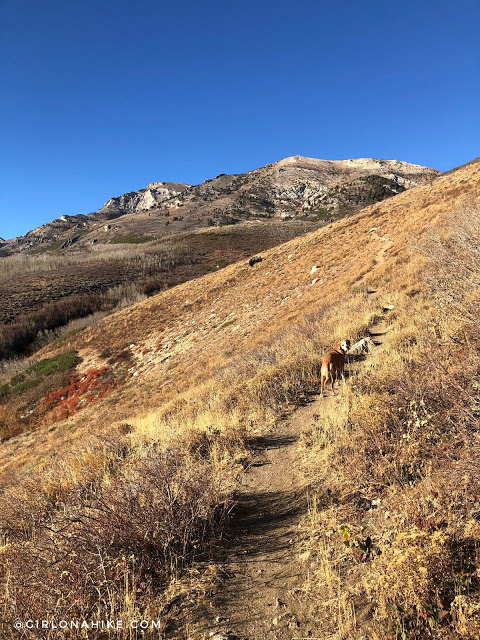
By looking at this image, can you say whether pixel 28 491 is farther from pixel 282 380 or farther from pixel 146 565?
pixel 282 380

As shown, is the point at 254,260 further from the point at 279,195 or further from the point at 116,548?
the point at 279,195

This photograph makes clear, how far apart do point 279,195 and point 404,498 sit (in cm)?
17397

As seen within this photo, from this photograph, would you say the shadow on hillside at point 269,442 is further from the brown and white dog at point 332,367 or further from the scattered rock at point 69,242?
the scattered rock at point 69,242

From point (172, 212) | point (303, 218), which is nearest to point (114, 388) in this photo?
point (303, 218)

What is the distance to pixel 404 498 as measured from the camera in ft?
9.15

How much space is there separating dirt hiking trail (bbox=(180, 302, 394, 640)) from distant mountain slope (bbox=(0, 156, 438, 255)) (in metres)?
113

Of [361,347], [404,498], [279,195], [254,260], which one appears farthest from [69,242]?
[404,498]

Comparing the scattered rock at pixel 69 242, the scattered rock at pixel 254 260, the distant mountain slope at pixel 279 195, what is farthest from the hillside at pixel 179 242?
the scattered rock at pixel 254 260

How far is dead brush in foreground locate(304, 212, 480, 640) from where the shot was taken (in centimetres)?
206

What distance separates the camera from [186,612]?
2529 millimetres

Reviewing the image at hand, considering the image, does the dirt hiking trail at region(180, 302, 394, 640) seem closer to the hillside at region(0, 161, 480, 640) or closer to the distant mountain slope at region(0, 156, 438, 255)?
the hillside at region(0, 161, 480, 640)

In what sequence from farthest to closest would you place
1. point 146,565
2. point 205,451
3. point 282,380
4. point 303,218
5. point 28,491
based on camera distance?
point 303,218 → point 282,380 → point 205,451 → point 28,491 → point 146,565

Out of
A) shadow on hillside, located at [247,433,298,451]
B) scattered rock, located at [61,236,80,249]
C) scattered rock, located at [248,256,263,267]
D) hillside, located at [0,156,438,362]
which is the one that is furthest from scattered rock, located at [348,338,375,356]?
scattered rock, located at [61,236,80,249]

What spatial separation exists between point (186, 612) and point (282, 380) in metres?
5.06
